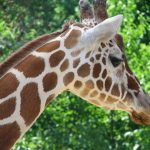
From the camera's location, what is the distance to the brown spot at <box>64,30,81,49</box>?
15.9 feet

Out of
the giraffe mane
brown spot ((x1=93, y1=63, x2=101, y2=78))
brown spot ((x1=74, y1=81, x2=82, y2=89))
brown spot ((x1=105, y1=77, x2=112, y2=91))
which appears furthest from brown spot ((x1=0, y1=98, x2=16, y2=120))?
brown spot ((x1=105, y1=77, x2=112, y2=91))

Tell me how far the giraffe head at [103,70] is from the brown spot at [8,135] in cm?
53

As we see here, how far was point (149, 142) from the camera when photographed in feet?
27.3

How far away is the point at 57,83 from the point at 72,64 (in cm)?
18

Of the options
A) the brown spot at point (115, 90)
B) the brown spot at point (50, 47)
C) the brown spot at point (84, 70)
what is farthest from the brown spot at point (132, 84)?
the brown spot at point (50, 47)

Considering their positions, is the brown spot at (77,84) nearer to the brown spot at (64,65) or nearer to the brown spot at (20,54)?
the brown spot at (64,65)

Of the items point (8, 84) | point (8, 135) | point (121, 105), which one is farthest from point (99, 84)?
point (8, 135)

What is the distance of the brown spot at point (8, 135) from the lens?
4492 mm

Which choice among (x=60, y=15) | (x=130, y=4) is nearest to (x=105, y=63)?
(x=130, y=4)

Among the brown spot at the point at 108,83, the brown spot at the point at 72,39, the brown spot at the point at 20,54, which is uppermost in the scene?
the brown spot at the point at 20,54

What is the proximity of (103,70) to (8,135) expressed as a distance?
889 millimetres

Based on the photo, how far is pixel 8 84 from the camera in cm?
461

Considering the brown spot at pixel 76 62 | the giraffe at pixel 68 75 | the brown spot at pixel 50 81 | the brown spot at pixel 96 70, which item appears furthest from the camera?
the brown spot at pixel 96 70

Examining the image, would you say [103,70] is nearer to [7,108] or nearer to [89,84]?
[89,84]
